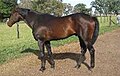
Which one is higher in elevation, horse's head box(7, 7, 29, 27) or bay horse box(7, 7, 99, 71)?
horse's head box(7, 7, 29, 27)

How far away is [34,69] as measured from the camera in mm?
9430

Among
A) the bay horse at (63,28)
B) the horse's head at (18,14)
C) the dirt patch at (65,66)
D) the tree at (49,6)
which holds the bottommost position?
the tree at (49,6)

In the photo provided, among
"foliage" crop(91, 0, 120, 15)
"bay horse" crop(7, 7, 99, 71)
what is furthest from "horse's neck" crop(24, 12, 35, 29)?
"foliage" crop(91, 0, 120, 15)

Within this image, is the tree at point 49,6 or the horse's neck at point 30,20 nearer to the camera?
the horse's neck at point 30,20

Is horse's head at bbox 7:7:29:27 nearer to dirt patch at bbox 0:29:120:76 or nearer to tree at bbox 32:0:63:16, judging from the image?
dirt patch at bbox 0:29:120:76

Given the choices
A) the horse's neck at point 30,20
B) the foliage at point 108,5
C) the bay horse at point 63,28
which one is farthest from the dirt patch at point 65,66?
the foliage at point 108,5

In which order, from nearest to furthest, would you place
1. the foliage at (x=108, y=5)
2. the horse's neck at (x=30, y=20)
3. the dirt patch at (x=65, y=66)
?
1. the dirt patch at (x=65, y=66)
2. the horse's neck at (x=30, y=20)
3. the foliage at (x=108, y=5)

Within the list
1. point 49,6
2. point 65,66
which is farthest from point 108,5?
point 65,66

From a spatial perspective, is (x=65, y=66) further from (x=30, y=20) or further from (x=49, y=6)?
(x=49, y=6)

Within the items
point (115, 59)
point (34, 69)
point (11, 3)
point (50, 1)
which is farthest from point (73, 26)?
point (11, 3)

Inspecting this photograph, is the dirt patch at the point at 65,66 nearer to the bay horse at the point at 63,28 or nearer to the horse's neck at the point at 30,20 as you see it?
the bay horse at the point at 63,28

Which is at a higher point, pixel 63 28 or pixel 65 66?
pixel 63 28

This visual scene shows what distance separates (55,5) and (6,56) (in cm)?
5459

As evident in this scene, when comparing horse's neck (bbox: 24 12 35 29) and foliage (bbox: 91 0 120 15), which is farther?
foliage (bbox: 91 0 120 15)
